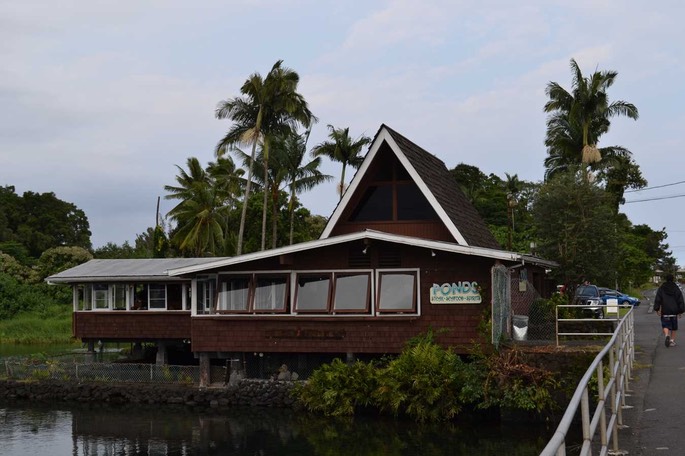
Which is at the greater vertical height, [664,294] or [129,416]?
[664,294]

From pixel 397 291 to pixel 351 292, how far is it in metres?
1.50

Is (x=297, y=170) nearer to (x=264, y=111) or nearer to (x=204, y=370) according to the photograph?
(x=264, y=111)

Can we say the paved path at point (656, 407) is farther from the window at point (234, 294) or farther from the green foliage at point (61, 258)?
the green foliage at point (61, 258)

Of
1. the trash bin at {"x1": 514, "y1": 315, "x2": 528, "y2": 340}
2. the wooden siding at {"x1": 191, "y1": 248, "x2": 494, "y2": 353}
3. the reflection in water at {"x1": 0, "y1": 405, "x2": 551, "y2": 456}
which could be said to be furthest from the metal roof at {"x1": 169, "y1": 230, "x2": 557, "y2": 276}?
the reflection in water at {"x1": 0, "y1": 405, "x2": 551, "y2": 456}

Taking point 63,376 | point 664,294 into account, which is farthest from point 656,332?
point 63,376

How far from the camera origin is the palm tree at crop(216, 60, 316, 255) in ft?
149

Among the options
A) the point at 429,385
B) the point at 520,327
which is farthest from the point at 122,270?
the point at 520,327

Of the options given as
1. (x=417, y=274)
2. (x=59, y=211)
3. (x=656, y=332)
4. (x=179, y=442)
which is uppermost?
(x=59, y=211)

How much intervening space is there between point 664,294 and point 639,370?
14.7ft

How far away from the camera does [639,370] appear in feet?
54.4

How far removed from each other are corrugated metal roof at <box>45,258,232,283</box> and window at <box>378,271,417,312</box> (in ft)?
26.7

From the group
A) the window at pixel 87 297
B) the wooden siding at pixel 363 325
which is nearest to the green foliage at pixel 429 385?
the wooden siding at pixel 363 325

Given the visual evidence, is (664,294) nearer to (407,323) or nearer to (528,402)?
(528,402)

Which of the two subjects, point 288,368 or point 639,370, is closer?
point 639,370
